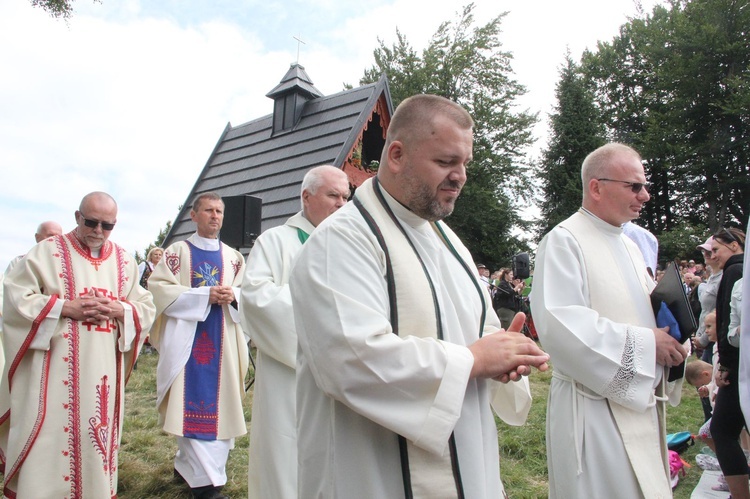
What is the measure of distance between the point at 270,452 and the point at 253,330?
68 cm

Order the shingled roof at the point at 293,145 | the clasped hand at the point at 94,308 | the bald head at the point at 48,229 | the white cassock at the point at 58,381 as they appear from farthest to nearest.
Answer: the shingled roof at the point at 293,145 → the bald head at the point at 48,229 → the clasped hand at the point at 94,308 → the white cassock at the point at 58,381

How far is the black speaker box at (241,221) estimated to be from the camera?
714cm

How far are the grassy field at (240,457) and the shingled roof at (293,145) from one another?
4.85m

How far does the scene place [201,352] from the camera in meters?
4.58

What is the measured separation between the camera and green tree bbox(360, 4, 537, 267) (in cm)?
2780

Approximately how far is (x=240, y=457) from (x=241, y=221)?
3121 mm

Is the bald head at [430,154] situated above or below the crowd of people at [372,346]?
above

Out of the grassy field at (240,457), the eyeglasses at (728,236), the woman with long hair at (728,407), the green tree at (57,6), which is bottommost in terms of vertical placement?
the grassy field at (240,457)

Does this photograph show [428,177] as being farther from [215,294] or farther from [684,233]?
[684,233]

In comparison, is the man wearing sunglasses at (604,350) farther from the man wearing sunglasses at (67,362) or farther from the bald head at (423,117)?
the man wearing sunglasses at (67,362)

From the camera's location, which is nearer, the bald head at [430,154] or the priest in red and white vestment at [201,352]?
the bald head at [430,154]

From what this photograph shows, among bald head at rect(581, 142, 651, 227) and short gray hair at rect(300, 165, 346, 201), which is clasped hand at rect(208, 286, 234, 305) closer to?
short gray hair at rect(300, 165, 346, 201)

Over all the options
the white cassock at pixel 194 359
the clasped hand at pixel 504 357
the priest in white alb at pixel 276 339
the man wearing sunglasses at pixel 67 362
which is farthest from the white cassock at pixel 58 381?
the clasped hand at pixel 504 357

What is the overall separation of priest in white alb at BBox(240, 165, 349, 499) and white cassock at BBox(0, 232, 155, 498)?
1206mm
